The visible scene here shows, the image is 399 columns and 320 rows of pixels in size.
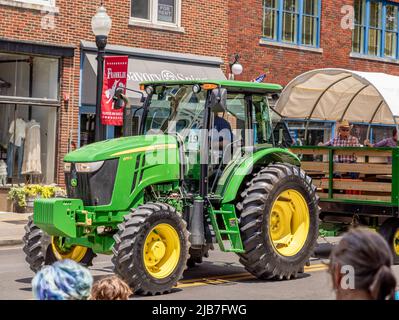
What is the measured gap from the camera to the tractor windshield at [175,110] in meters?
10.3

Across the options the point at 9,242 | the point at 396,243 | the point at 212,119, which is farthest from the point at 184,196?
the point at 9,242

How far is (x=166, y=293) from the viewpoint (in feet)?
30.4

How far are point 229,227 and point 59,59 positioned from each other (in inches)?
435

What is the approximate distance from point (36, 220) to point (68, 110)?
10.8m

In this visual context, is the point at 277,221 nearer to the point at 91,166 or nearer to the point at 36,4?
the point at 91,166

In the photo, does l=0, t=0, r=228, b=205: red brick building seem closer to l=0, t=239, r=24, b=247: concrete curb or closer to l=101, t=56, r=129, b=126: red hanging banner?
l=101, t=56, r=129, b=126: red hanging banner

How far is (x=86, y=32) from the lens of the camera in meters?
20.4

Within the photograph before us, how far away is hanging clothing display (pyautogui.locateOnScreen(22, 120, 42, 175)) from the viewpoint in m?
19.5

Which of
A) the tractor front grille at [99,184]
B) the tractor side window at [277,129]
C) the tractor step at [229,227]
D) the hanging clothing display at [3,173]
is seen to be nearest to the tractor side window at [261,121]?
the tractor side window at [277,129]

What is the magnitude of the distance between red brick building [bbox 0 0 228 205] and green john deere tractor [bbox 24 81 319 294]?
354 inches

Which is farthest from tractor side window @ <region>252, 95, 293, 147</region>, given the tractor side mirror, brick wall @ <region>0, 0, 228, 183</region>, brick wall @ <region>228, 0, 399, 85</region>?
brick wall @ <region>228, 0, 399, 85</region>

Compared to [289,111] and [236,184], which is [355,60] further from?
[236,184]

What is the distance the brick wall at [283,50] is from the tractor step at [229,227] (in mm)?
14206
